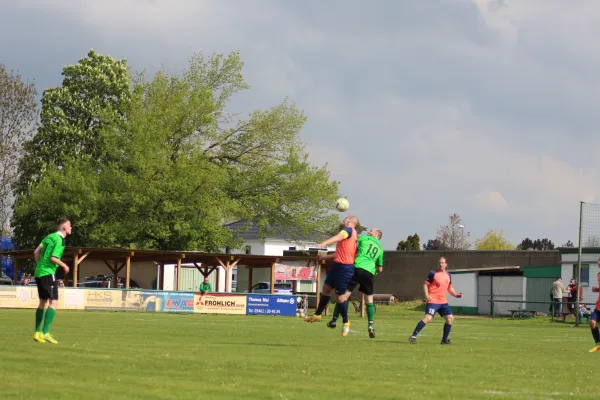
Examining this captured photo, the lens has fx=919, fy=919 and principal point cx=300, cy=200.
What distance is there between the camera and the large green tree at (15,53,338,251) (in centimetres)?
5434

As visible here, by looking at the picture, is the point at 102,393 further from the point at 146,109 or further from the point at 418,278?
the point at 418,278

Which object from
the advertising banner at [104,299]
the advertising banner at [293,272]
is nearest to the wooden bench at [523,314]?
the advertising banner at [293,272]

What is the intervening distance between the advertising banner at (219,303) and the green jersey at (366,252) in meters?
27.6

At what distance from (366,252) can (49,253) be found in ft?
18.4

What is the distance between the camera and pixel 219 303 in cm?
4397

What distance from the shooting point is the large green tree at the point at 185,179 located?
54344mm

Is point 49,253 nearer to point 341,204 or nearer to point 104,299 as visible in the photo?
point 341,204

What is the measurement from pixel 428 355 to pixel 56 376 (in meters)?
6.10

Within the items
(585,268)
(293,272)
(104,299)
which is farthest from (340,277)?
(293,272)

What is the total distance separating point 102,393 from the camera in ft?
23.9

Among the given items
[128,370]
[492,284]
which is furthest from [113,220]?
[128,370]

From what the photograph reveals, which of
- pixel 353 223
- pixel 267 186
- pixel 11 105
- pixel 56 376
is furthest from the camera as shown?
pixel 11 105

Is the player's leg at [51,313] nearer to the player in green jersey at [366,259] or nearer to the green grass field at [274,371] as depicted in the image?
the green grass field at [274,371]

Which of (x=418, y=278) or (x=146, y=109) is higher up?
(x=146, y=109)
